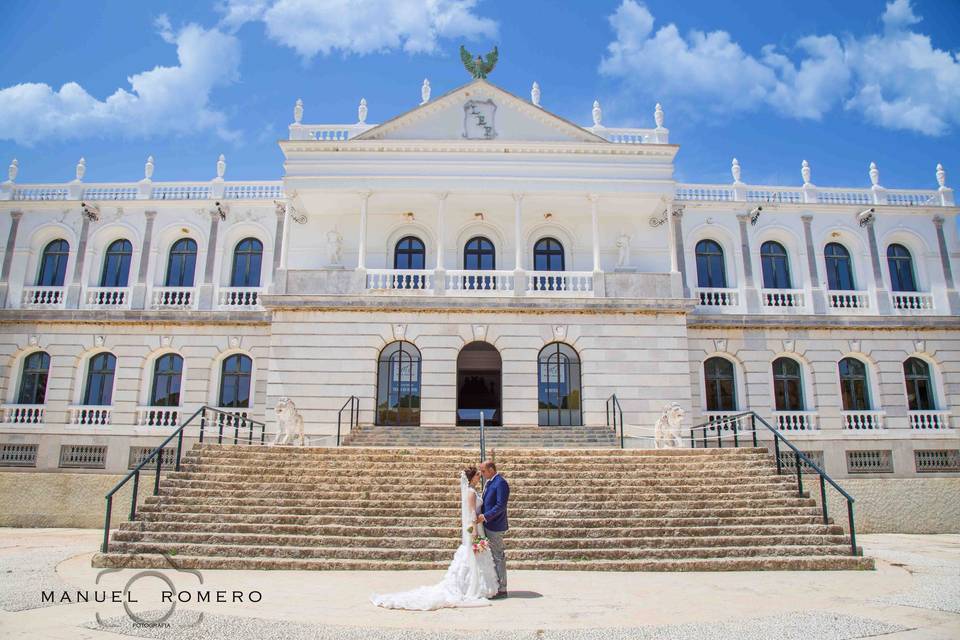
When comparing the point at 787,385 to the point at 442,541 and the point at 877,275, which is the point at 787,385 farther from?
the point at 442,541

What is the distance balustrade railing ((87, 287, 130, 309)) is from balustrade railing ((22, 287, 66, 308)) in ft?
3.08

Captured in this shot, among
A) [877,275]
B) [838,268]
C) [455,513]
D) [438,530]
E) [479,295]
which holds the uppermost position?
[838,268]

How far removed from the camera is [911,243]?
2339 cm

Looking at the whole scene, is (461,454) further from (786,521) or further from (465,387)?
(465,387)

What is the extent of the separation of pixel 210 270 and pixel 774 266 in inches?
768

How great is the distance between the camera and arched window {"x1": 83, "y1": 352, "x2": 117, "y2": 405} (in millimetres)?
21625

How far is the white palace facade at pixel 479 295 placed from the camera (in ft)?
65.3

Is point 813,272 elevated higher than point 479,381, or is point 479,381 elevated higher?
point 813,272

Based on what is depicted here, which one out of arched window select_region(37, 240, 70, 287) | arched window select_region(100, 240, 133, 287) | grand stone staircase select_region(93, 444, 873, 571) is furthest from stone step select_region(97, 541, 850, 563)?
arched window select_region(37, 240, 70, 287)

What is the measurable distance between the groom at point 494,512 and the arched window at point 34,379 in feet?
63.5

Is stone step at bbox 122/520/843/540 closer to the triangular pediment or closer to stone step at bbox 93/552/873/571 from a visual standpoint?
stone step at bbox 93/552/873/571

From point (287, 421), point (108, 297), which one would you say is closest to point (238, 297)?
point (108, 297)

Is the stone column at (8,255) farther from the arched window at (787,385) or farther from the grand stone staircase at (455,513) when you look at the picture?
the arched window at (787,385)

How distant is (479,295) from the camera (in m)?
20.3
